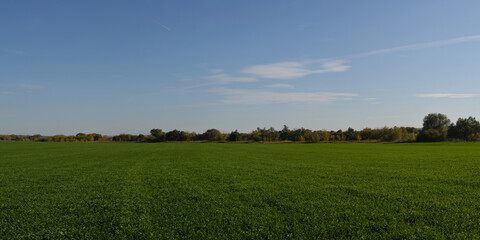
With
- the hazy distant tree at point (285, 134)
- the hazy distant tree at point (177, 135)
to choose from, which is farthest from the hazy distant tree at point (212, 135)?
the hazy distant tree at point (285, 134)

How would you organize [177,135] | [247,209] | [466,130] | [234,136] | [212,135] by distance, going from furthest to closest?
[212,135] < [177,135] < [234,136] < [466,130] < [247,209]

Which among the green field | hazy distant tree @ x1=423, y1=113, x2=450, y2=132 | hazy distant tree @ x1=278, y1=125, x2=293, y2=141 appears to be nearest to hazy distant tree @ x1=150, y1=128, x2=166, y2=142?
hazy distant tree @ x1=278, y1=125, x2=293, y2=141

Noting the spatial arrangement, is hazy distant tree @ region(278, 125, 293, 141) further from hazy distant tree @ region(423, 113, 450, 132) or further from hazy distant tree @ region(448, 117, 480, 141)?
hazy distant tree @ region(423, 113, 450, 132)

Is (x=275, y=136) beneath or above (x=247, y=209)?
above

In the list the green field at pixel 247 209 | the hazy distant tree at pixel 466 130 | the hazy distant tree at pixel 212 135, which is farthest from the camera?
the hazy distant tree at pixel 212 135

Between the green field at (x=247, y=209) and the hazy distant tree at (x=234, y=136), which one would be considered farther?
the hazy distant tree at (x=234, y=136)

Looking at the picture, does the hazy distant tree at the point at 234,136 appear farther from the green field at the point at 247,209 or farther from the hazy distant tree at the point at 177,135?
the green field at the point at 247,209

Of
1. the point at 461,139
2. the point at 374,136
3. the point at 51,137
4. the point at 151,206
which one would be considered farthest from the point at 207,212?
the point at 51,137

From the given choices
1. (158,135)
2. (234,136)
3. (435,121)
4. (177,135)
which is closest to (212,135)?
(234,136)

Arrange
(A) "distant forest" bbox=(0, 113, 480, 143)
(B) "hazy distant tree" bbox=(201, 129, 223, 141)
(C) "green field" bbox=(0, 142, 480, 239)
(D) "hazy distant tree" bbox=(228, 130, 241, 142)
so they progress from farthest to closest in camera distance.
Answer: (B) "hazy distant tree" bbox=(201, 129, 223, 141) → (D) "hazy distant tree" bbox=(228, 130, 241, 142) → (A) "distant forest" bbox=(0, 113, 480, 143) → (C) "green field" bbox=(0, 142, 480, 239)

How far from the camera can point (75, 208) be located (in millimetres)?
7102

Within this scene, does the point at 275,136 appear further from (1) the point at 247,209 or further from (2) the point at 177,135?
(1) the point at 247,209

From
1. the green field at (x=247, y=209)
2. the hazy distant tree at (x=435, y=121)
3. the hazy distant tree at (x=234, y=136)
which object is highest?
the hazy distant tree at (x=435, y=121)

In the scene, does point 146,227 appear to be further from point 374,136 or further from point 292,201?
point 374,136
